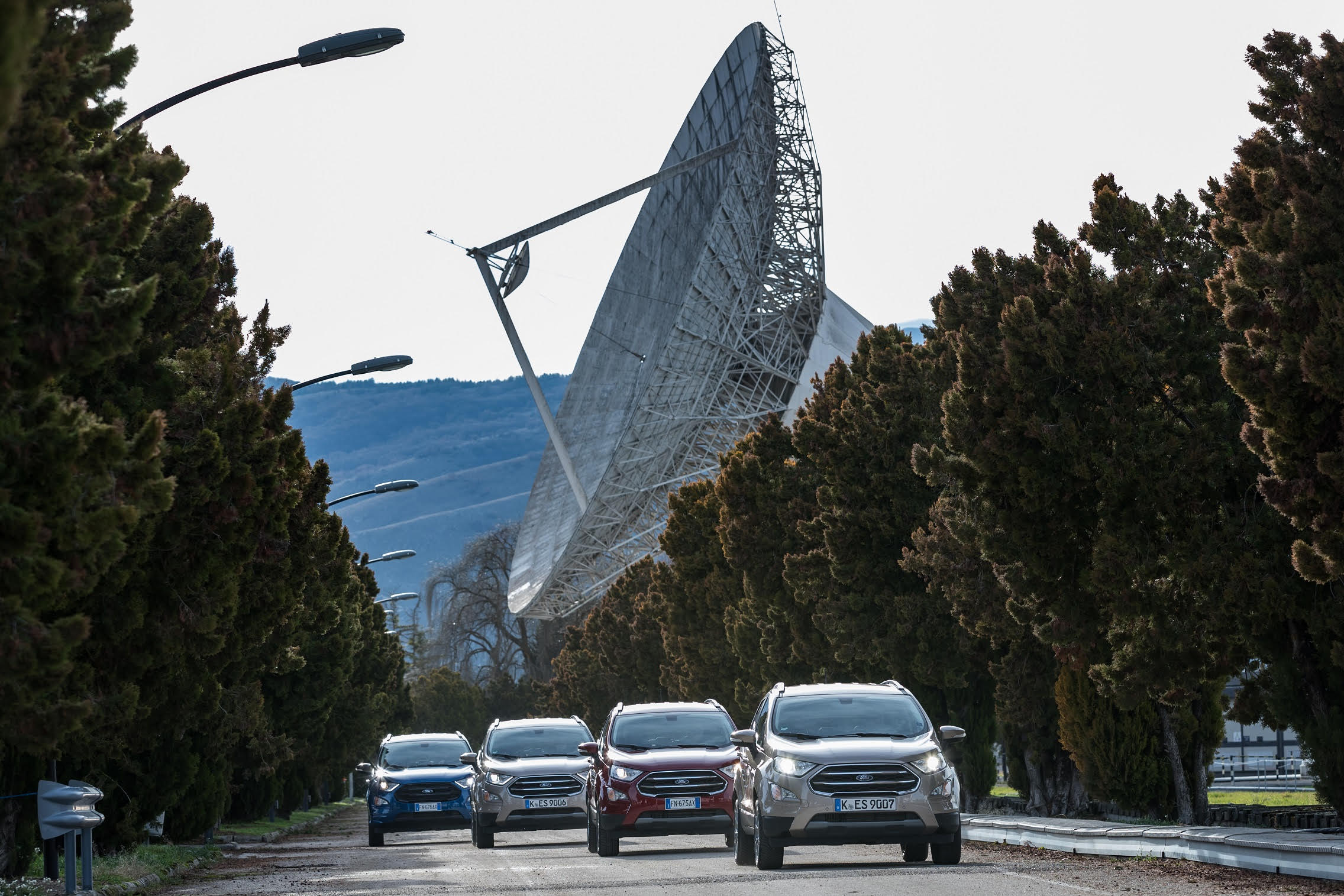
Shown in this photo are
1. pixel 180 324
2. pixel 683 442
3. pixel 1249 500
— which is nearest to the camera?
pixel 180 324

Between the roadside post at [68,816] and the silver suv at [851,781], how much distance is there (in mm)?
5804

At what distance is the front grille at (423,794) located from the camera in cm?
3002

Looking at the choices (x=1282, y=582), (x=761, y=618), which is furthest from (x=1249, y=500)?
(x=761, y=618)

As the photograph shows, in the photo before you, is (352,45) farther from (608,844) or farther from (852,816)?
(608,844)

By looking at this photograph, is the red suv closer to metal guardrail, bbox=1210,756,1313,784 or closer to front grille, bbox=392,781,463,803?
front grille, bbox=392,781,463,803

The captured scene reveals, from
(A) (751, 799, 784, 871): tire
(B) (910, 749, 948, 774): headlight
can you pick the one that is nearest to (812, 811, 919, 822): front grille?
(B) (910, 749, 948, 774): headlight

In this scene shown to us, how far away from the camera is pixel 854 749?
53.7 ft

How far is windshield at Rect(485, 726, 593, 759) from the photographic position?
26.9m

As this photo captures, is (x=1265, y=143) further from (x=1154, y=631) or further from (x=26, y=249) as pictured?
(x=26, y=249)

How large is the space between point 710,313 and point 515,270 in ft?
34.8

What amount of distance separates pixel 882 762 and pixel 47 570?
877cm

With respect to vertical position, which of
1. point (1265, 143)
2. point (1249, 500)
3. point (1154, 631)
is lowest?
point (1154, 631)

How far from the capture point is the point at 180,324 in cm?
1550

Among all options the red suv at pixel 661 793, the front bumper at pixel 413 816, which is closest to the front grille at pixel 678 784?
the red suv at pixel 661 793
